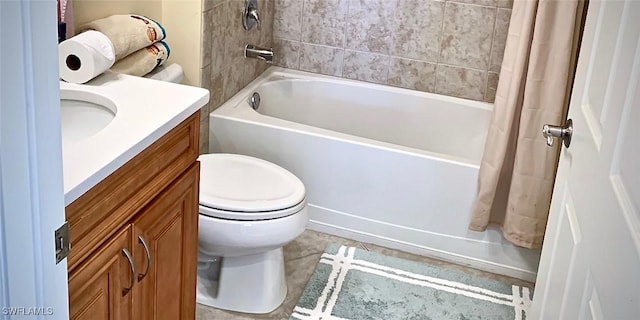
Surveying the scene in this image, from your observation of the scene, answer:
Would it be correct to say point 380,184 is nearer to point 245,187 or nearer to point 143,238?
point 245,187

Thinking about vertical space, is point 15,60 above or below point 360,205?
above

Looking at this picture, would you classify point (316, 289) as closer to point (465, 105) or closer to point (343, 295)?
point (343, 295)

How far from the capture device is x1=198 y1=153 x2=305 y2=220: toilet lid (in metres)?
2.26

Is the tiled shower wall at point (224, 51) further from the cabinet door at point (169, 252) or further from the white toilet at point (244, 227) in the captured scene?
the cabinet door at point (169, 252)

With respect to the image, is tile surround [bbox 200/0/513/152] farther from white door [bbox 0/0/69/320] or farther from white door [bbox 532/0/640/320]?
white door [bbox 0/0/69/320]

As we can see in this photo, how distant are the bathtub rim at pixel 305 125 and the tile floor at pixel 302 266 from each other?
40cm

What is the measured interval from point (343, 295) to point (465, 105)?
1035 mm

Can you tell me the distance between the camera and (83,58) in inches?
73.5

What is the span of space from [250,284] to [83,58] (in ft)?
3.05

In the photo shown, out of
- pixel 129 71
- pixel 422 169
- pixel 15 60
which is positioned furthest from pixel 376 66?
pixel 15 60

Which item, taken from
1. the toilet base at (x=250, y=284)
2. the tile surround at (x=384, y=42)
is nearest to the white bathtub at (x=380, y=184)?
the tile surround at (x=384, y=42)

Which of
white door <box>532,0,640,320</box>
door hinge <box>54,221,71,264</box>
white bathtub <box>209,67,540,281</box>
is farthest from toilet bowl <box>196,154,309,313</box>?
door hinge <box>54,221,71,264</box>

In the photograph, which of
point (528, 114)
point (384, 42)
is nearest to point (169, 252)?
point (528, 114)

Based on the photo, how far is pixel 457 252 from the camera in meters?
2.84
